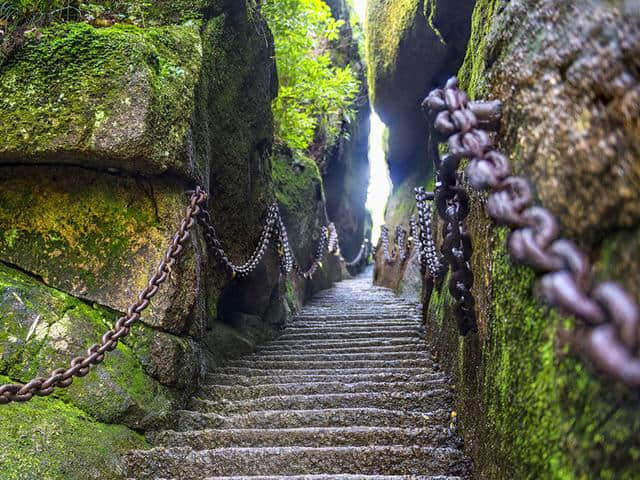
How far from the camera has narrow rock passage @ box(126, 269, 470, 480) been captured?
2984mm

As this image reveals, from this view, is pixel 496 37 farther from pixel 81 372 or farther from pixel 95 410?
pixel 95 410

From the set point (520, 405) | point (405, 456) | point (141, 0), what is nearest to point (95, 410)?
point (405, 456)

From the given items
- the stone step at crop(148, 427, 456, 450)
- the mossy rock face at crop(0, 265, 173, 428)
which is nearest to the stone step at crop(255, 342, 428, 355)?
the stone step at crop(148, 427, 456, 450)

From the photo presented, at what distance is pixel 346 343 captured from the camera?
590 centimetres

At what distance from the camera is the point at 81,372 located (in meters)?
2.38

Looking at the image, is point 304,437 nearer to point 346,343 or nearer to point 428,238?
point 428,238

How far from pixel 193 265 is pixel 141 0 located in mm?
2351

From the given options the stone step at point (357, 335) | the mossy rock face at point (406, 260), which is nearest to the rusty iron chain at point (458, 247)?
the stone step at point (357, 335)

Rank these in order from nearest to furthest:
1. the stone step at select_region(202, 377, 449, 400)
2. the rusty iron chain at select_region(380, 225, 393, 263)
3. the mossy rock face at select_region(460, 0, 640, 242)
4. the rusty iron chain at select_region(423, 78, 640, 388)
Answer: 1. the rusty iron chain at select_region(423, 78, 640, 388)
2. the mossy rock face at select_region(460, 0, 640, 242)
3. the stone step at select_region(202, 377, 449, 400)
4. the rusty iron chain at select_region(380, 225, 393, 263)

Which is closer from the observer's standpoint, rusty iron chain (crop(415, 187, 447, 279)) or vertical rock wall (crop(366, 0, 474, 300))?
rusty iron chain (crop(415, 187, 447, 279))

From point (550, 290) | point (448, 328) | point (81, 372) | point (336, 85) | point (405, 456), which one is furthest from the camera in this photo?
point (336, 85)

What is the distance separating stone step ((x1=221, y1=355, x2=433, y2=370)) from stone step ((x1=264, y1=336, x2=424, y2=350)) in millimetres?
A: 577

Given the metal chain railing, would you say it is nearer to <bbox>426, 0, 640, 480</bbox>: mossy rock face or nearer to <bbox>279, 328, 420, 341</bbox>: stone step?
<bbox>426, 0, 640, 480</bbox>: mossy rock face

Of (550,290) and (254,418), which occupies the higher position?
(550,290)
